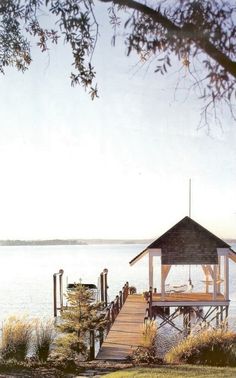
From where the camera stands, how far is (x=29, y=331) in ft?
39.9

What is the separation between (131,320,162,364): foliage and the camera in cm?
1203

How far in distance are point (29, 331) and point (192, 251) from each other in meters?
13.7

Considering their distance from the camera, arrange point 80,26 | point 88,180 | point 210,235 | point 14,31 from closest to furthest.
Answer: point 80,26, point 14,31, point 210,235, point 88,180

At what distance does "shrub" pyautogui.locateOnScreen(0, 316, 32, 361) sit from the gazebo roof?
13.3 m

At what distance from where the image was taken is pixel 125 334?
1678 centimetres

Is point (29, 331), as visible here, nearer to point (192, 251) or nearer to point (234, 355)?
point (234, 355)

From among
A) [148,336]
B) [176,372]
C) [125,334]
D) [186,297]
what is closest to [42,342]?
[148,336]

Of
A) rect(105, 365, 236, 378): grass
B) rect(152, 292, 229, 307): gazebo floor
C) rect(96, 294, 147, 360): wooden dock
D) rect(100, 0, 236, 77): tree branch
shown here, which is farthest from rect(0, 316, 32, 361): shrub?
rect(152, 292, 229, 307): gazebo floor

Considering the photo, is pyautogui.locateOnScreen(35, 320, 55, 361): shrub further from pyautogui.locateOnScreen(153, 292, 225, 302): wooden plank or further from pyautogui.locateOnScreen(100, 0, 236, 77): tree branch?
pyautogui.locateOnScreen(153, 292, 225, 302): wooden plank

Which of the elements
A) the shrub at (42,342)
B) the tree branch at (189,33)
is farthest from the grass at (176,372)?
the tree branch at (189,33)

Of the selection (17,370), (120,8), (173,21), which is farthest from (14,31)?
(17,370)

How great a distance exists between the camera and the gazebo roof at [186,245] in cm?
2497

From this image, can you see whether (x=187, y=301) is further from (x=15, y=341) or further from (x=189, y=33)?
(x=189, y=33)

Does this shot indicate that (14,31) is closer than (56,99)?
Yes
